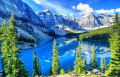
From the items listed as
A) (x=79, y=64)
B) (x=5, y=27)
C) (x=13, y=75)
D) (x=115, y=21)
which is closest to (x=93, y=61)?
(x=79, y=64)

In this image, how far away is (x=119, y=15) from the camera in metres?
17.2

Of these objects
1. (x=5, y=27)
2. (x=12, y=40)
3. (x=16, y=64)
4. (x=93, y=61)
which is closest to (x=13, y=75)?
(x=16, y=64)

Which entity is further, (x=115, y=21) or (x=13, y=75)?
(x=115, y=21)

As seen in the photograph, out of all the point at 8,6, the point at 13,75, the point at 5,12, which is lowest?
the point at 13,75

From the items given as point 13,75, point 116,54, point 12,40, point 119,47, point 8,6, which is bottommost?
point 13,75

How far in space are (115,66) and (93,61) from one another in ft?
76.1

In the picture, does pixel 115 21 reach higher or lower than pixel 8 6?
lower

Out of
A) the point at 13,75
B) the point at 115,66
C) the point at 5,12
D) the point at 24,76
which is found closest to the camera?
the point at 115,66

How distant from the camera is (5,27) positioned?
16.4 metres

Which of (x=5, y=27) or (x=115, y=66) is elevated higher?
(x=5, y=27)

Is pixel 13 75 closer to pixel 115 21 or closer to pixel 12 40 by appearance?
pixel 12 40

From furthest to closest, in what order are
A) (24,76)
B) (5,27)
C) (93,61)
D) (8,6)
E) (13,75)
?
(8,6) → (93,61) → (5,27) → (24,76) → (13,75)

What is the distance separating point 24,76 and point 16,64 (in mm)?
3412

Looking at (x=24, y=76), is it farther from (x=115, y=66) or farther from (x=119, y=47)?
(x=119, y=47)
